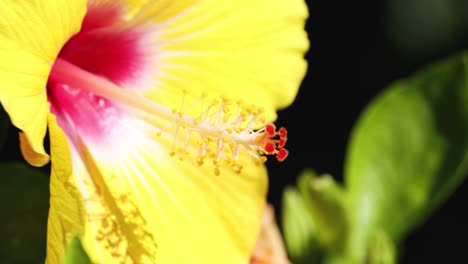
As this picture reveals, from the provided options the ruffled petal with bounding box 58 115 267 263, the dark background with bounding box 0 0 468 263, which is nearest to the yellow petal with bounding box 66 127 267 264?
the ruffled petal with bounding box 58 115 267 263

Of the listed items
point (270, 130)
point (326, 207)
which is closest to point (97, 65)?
point (270, 130)

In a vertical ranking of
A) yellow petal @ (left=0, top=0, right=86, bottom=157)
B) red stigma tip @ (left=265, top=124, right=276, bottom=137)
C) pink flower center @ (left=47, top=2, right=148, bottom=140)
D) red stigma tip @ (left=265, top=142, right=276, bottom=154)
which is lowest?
red stigma tip @ (left=265, top=142, right=276, bottom=154)

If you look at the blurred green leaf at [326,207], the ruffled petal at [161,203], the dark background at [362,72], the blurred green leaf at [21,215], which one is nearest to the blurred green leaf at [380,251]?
the blurred green leaf at [326,207]

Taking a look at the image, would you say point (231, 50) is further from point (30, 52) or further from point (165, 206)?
point (30, 52)

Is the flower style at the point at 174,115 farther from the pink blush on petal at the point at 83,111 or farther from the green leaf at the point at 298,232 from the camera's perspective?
the green leaf at the point at 298,232

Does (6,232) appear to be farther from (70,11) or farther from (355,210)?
(355,210)

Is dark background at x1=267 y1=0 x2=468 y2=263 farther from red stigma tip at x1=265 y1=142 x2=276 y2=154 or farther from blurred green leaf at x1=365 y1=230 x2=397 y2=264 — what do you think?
red stigma tip at x1=265 y1=142 x2=276 y2=154

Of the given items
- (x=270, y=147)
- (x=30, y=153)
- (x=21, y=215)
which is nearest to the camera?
(x=30, y=153)
